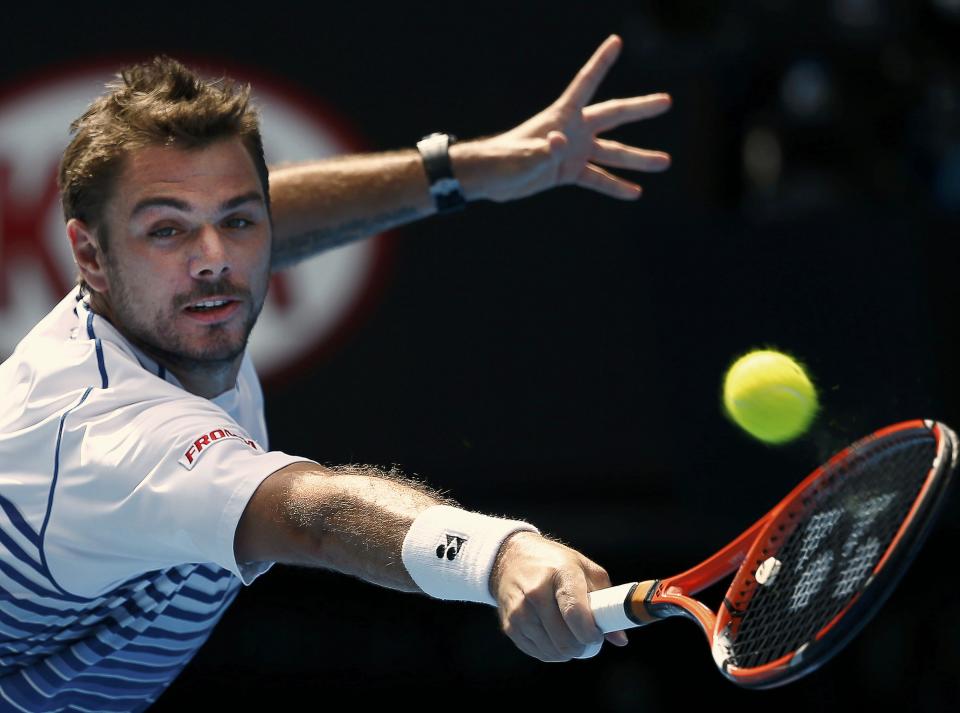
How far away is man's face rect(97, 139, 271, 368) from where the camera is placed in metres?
3.14

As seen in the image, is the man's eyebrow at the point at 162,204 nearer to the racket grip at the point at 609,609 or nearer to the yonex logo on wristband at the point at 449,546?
the yonex logo on wristband at the point at 449,546

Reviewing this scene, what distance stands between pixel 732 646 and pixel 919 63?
4.06 metres

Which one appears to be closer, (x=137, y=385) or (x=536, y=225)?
(x=137, y=385)

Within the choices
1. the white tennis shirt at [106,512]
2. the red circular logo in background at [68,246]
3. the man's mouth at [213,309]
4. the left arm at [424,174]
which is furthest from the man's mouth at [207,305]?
the red circular logo in background at [68,246]

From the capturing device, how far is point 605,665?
19.6ft

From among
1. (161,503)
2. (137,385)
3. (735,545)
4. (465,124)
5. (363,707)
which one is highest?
(465,124)

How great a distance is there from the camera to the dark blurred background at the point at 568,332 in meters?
5.57

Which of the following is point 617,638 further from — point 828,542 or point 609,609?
point 828,542

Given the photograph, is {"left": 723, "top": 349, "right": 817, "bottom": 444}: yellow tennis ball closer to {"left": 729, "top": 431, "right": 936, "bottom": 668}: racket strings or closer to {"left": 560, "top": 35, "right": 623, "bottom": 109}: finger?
{"left": 729, "top": 431, "right": 936, "bottom": 668}: racket strings

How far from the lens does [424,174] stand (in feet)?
14.3

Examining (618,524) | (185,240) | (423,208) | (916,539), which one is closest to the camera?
(916,539)

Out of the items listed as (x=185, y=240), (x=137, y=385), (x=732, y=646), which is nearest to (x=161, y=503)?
(x=137, y=385)

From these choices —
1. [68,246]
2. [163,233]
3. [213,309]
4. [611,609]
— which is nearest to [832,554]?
[611,609]

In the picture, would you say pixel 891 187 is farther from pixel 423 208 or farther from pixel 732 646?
pixel 732 646
